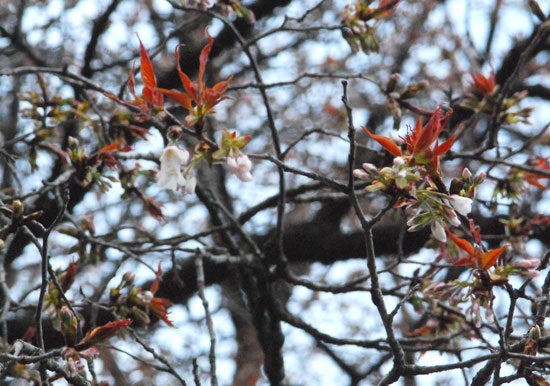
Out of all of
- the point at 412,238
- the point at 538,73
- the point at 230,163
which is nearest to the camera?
the point at 230,163

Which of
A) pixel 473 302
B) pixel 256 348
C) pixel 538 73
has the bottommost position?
pixel 473 302

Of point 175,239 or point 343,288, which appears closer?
point 343,288

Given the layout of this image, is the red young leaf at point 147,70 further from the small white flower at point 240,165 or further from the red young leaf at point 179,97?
the small white flower at point 240,165

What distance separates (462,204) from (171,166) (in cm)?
82

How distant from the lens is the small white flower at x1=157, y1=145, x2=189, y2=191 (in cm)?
203

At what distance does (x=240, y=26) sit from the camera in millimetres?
5223

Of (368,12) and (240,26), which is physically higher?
(240,26)

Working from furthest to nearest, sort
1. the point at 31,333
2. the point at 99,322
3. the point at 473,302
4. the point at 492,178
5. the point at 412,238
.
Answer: the point at 412,238 → the point at 99,322 → the point at 492,178 → the point at 31,333 → the point at 473,302

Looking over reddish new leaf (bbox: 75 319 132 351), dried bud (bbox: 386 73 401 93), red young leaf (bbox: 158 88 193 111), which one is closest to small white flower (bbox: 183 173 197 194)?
red young leaf (bbox: 158 88 193 111)

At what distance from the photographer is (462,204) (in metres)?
1.86

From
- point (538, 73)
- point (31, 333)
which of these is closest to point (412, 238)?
point (31, 333)

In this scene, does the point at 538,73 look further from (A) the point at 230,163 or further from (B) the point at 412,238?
(A) the point at 230,163

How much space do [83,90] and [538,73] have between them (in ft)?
17.5

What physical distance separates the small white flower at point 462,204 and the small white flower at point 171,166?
2.52 ft
